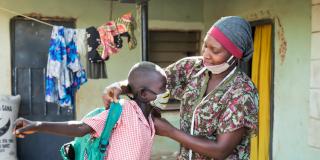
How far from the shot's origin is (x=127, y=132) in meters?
1.67

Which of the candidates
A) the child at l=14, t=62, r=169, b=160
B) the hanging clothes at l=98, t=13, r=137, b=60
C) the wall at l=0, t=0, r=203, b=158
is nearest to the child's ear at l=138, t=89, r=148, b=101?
the child at l=14, t=62, r=169, b=160

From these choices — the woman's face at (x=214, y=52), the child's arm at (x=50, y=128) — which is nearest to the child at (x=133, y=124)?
the child's arm at (x=50, y=128)

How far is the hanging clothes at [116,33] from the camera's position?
3883 mm

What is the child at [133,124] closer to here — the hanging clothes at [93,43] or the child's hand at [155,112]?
the child's hand at [155,112]

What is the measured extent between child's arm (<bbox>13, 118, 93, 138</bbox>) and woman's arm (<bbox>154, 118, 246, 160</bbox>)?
342 millimetres

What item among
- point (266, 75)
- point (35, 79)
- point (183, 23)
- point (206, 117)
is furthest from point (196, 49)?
point (206, 117)

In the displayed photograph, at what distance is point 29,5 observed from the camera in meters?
5.12

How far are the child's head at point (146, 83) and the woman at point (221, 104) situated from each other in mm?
114

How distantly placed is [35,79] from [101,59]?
1.43 meters

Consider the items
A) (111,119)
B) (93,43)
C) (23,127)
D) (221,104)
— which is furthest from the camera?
(93,43)

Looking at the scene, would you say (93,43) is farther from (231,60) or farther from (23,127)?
(23,127)

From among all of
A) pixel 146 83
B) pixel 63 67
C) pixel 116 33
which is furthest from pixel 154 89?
pixel 63 67

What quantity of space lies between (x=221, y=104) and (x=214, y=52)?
225 millimetres

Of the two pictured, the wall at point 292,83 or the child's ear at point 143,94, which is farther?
the wall at point 292,83
